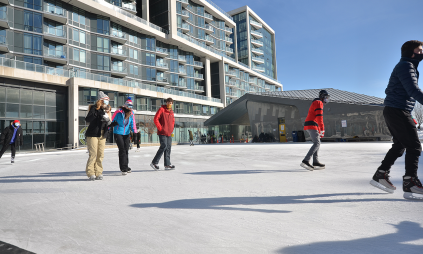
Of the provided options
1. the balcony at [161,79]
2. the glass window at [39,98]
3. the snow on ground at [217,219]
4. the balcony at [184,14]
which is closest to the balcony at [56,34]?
the glass window at [39,98]

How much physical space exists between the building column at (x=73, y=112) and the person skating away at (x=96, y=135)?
83.0ft

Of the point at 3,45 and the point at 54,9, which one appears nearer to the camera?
the point at 3,45

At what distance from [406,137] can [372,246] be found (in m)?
1.94

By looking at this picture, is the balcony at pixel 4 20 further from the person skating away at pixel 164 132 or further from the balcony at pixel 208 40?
the balcony at pixel 208 40

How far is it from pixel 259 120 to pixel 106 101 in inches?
877

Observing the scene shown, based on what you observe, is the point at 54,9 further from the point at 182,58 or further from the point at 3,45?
the point at 182,58

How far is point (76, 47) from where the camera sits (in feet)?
105

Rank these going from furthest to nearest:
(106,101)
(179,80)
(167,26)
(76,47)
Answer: (179,80)
(167,26)
(76,47)
(106,101)

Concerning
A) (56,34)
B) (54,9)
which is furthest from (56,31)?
Answer: (54,9)

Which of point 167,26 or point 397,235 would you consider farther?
point 167,26

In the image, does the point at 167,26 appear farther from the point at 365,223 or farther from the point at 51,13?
the point at 365,223

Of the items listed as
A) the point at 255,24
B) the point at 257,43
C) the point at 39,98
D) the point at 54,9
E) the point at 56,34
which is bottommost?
the point at 39,98

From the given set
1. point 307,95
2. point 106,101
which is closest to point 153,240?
point 106,101

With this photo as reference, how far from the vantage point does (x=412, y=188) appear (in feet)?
10.0
